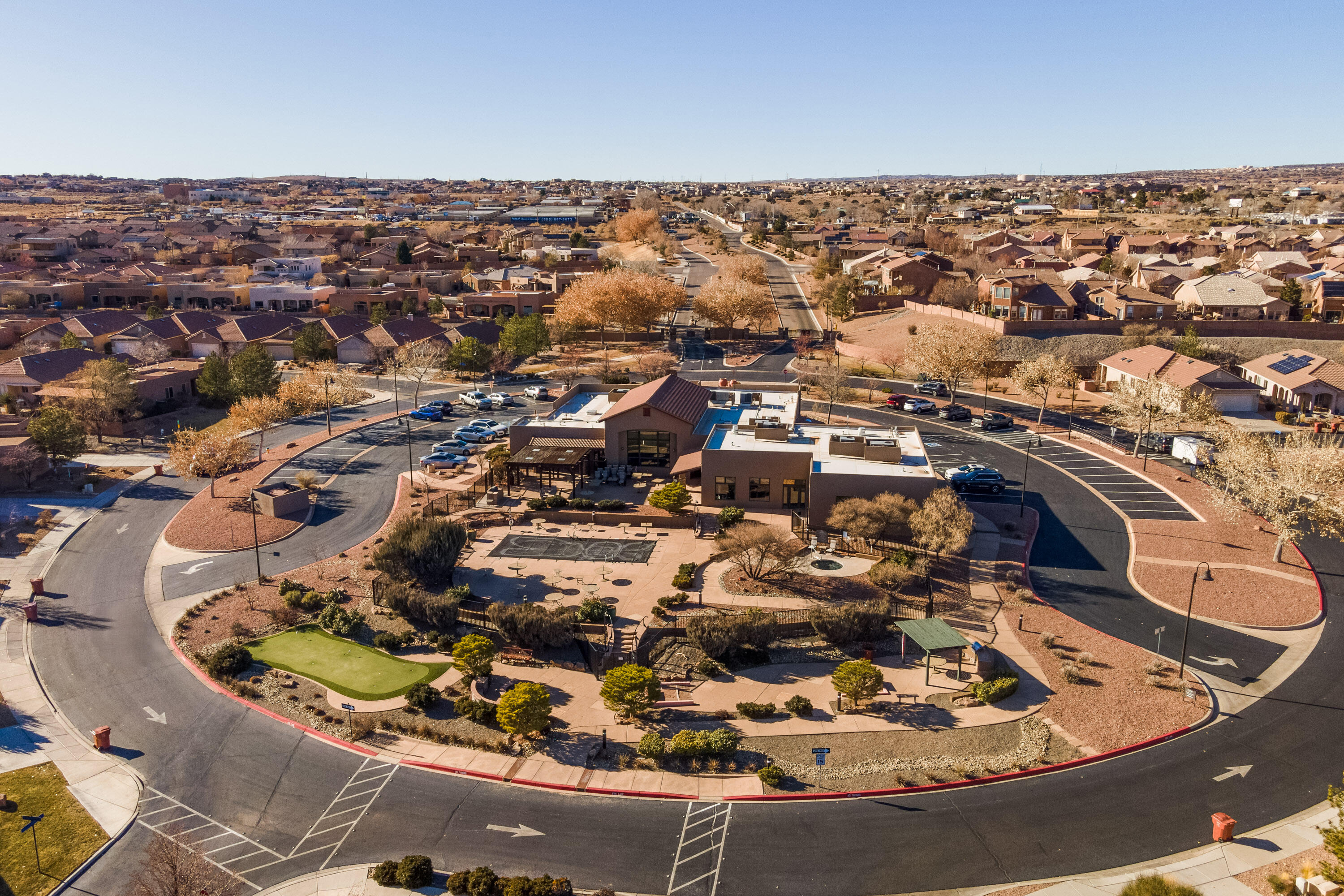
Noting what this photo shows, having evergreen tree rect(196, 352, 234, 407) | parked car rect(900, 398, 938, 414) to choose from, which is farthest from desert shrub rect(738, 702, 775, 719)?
evergreen tree rect(196, 352, 234, 407)

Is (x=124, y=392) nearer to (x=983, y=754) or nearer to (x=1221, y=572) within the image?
(x=983, y=754)

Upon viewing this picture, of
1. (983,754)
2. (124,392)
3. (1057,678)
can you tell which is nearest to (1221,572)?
(1057,678)

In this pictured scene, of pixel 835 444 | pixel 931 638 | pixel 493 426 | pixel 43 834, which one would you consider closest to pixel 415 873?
pixel 43 834

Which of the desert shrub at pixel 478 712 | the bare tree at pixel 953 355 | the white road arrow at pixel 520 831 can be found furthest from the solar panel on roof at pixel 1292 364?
the white road arrow at pixel 520 831

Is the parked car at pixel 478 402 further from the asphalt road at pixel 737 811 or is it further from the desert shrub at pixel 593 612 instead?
the asphalt road at pixel 737 811

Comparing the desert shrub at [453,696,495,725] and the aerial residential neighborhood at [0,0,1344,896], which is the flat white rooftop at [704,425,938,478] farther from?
the desert shrub at [453,696,495,725]
